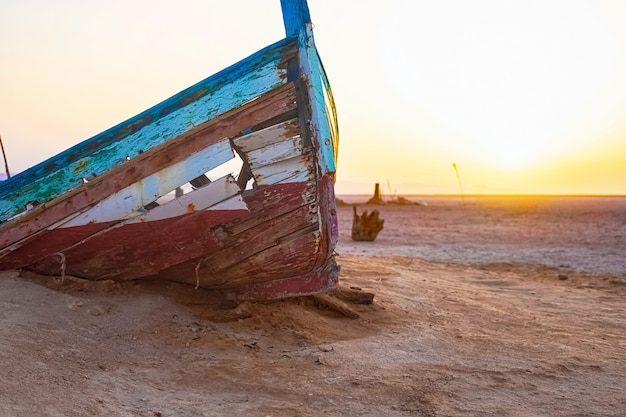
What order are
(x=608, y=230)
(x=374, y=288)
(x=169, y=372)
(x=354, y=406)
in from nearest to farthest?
(x=354, y=406)
(x=169, y=372)
(x=374, y=288)
(x=608, y=230)

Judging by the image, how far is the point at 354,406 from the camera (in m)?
2.98

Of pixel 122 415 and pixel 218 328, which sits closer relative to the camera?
pixel 122 415

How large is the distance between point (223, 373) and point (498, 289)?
15.6 feet

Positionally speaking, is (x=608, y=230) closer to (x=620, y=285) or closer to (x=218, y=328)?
(x=620, y=285)

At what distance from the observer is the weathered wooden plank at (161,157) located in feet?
13.0

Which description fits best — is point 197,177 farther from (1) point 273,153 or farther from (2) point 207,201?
(1) point 273,153

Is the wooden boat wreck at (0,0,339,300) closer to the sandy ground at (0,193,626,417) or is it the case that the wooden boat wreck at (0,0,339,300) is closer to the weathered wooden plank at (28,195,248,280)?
the weathered wooden plank at (28,195,248,280)

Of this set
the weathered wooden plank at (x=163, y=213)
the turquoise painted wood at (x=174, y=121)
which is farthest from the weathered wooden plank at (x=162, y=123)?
the weathered wooden plank at (x=163, y=213)

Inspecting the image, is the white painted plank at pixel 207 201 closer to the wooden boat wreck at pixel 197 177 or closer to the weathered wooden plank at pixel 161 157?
the wooden boat wreck at pixel 197 177

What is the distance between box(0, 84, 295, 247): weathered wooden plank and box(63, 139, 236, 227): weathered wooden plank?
0.04 metres

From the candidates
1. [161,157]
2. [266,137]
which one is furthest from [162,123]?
[266,137]

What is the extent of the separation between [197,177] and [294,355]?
1427 millimetres

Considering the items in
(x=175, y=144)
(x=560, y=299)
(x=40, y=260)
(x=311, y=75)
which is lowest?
(x=560, y=299)

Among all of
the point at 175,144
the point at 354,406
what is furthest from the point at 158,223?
the point at 354,406
